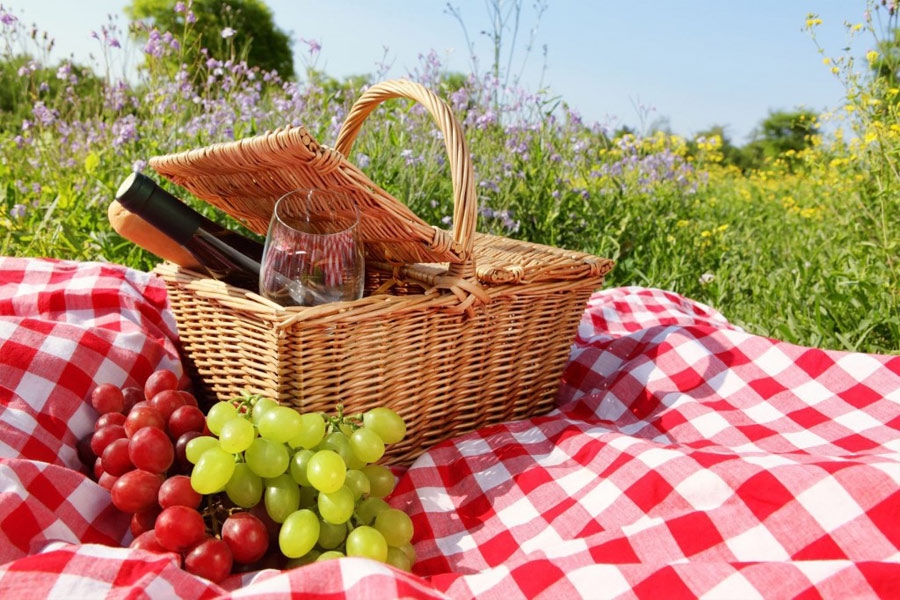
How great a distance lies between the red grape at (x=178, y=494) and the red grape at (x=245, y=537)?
0.07 metres

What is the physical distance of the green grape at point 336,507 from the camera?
1137 mm

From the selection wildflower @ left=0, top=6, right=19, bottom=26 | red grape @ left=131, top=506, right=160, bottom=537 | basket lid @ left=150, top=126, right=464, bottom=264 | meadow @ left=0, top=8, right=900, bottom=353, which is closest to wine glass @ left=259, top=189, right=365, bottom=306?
basket lid @ left=150, top=126, right=464, bottom=264

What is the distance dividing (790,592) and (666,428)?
71cm

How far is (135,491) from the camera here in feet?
3.88

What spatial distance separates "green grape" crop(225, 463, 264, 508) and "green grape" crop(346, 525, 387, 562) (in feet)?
0.54

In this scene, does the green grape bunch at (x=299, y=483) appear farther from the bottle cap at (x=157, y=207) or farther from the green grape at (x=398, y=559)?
the bottle cap at (x=157, y=207)

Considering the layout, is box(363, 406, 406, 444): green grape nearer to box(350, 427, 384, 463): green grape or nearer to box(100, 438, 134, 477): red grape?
box(350, 427, 384, 463): green grape

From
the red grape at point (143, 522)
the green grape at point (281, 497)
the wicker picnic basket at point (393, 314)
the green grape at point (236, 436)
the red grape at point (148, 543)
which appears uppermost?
the wicker picnic basket at point (393, 314)

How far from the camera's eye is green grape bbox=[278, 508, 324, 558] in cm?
111

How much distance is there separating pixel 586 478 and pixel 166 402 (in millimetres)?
750

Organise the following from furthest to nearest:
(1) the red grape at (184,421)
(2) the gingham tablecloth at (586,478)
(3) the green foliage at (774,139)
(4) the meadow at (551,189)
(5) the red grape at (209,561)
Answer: (3) the green foliage at (774,139) → (4) the meadow at (551,189) → (1) the red grape at (184,421) → (5) the red grape at (209,561) → (2) the gingham tablecloth at (586,478)

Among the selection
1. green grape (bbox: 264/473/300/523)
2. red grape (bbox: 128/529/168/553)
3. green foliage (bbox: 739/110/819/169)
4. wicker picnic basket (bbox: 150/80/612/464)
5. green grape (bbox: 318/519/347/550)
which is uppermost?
green foliage (bbox: 739/110/819/169)

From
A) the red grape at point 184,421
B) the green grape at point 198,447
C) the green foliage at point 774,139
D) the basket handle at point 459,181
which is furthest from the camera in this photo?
the green foliage at point 774,139

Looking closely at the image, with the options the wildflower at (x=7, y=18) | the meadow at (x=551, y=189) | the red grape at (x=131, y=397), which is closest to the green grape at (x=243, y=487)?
the red grape at (x=131, y=397)
